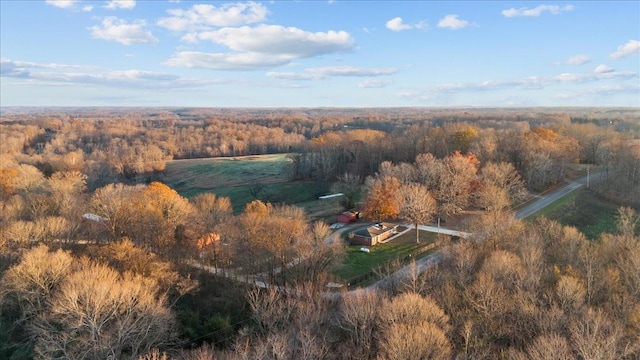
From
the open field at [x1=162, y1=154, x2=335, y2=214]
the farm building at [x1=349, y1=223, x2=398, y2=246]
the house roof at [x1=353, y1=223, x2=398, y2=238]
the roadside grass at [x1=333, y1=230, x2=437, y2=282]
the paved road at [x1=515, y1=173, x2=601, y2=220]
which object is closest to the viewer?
the roadside grass at [x1=333, y1=230, x2=437, y2=282]

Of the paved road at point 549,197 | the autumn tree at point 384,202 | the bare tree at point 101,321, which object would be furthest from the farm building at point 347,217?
the bare tree at point 101,321

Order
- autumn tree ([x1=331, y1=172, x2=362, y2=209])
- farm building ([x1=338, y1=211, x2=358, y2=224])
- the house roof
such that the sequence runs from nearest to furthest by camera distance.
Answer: the house roof, farm building ([x1=338, y1=211, x2=358, y2=224]), autumn tree ([x1=331, y1=172, x2=362, y2=209])

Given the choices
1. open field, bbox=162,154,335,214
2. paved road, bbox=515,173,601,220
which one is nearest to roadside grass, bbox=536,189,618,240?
paved road, bbox=515,173,601,220

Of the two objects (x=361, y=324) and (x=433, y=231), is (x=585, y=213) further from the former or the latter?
(x=361, y=324)

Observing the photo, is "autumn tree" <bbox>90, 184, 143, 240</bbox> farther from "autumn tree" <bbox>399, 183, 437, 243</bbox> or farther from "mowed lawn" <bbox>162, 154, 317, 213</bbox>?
"autumn tree" <bbox>399, 183, 437, 243</bbox>

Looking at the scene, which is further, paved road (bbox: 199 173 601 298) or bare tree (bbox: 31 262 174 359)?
paved road (bbox: 199 173 601 298)

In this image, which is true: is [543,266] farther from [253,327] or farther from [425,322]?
[253,327]
